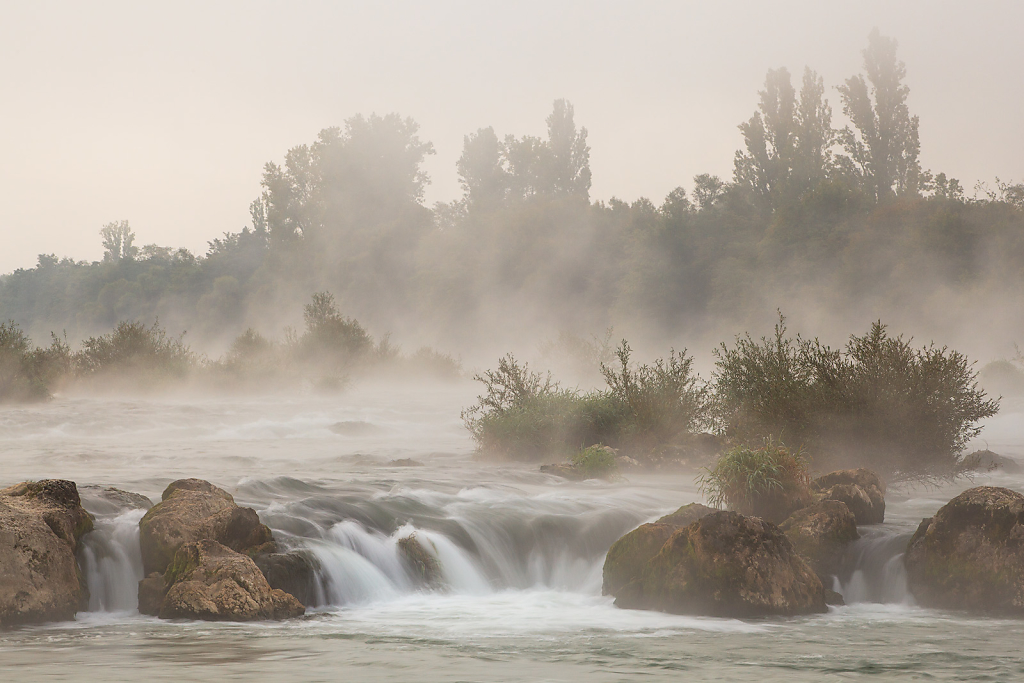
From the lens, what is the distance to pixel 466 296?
247ft

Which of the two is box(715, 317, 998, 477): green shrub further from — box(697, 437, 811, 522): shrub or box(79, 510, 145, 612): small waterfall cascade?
box(79, 510, 145, 612): small waterfall cascade

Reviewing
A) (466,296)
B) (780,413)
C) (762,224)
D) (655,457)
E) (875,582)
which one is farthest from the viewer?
(466,296)

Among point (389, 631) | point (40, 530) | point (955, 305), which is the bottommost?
point (389, 631)

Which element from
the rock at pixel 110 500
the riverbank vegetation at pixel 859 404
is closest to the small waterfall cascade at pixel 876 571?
the riverbank vegetation at pixel 859 404

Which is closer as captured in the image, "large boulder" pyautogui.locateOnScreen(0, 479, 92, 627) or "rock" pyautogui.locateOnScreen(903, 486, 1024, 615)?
"large boulder" pyautogui.locateOnScreen(0, 479, 92, 627)

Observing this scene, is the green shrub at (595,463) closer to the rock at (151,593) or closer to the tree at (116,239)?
the rock at (151,593)

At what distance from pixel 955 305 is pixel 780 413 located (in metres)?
37.9

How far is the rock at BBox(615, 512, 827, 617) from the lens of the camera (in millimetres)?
8305

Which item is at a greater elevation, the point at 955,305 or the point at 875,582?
the point at 955,305

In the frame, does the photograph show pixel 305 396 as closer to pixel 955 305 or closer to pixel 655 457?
pixel 655 457

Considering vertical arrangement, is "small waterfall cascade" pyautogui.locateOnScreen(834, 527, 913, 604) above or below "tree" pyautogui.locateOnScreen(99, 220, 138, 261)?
below

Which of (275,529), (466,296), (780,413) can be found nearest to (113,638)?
(275,529)

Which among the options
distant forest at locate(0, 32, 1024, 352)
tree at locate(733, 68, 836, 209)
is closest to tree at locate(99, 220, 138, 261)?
distant forest at locate(0, 32, 1024, 352)

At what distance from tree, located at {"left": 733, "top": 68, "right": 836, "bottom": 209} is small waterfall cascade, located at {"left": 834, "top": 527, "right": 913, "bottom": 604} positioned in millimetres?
54626
